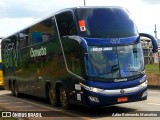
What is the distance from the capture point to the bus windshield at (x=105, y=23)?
568 inches

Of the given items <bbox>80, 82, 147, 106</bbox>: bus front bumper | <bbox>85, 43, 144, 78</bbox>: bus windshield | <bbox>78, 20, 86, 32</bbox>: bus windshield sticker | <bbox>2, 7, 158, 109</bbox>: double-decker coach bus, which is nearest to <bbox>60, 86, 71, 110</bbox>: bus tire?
<bbox>2, 7, 158, 109</bbox>: double-decker coach bus

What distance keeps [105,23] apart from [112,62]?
1421 millimetres

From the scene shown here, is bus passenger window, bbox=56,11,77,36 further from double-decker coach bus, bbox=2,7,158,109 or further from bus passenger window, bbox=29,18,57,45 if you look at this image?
bus passenger window, bbox=29,18,57,45

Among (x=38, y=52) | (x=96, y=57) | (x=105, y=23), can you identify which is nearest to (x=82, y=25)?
(x=105, y=23)

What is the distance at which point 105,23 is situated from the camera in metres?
14.6

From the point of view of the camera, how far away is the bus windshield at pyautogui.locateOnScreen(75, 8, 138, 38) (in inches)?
568

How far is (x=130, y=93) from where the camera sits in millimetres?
14047

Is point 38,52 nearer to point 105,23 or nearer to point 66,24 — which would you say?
point 66,24

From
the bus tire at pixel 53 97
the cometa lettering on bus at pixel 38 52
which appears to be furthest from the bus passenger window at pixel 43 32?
the bus tire at pixel 53 97

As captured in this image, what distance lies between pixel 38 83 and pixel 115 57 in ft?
21.9

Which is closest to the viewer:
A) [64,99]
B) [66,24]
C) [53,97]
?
[66,24]

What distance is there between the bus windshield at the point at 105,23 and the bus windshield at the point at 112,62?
0.52 m

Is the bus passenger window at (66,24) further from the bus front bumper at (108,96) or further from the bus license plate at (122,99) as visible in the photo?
the bus license plate at (122,99)

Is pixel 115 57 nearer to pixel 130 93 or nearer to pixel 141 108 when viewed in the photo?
pixel 130 93
